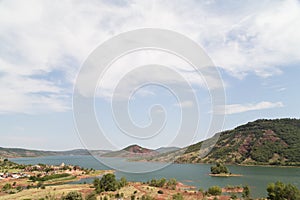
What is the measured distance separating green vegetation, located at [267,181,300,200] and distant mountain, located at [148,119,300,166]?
4021cm

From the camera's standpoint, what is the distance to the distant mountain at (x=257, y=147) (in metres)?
69.4

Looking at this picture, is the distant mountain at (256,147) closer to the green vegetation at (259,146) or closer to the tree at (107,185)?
the green vegetation at (259,146)

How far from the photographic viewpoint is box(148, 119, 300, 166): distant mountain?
228ft

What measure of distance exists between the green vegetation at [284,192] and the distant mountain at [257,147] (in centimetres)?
4021

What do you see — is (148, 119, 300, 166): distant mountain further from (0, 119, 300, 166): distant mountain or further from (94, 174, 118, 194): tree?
(94, 174, 118, 194): tree

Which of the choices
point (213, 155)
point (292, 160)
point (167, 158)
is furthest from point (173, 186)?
point (213, 155)

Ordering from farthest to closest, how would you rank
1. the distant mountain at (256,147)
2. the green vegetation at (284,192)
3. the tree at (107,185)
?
the distant mountain at (256,147), the tree at (107,185), the green vegetation at (284,192)

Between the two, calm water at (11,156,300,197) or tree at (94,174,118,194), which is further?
calm water at (11,156,300,197)

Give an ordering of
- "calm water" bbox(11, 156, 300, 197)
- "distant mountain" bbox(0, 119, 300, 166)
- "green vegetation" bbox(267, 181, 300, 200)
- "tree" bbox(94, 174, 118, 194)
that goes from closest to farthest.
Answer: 1. "green vegetation" bbox(267, 181, 300, 200)
2. "tree" bbox(94, 174, 118, 194)
3. "calm water" bbox(11, 156, 300, 197)
4. "distant mountain" bbox(0, 119, 300, 166)

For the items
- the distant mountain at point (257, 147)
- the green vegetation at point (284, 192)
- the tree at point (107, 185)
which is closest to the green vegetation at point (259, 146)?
the distant mountain at point (257, 147)

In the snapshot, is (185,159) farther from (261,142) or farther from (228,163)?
(261,142)

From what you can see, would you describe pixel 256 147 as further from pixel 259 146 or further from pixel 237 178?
pixel 237 178

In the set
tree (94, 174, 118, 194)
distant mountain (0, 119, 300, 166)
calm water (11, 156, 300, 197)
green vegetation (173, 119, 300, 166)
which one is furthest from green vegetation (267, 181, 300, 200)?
green vegetation (173, 119, 300, 166)

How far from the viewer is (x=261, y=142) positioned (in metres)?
80.4
